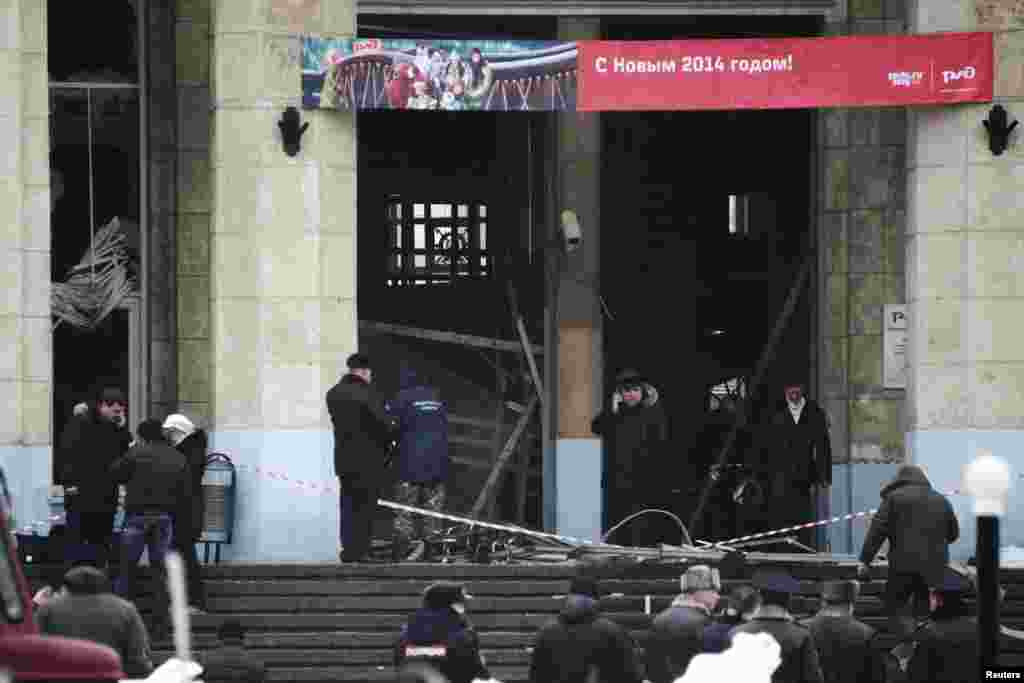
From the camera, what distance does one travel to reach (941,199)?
982 inches

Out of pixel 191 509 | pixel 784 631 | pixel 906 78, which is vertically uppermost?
pixel 906 78

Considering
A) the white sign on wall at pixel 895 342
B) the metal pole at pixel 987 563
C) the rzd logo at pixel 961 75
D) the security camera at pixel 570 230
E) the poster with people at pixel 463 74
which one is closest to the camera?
the metal pole at pixel 987 563

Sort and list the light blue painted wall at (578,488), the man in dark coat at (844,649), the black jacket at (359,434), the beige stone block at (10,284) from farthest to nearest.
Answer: the light blue painted wall at (578,488), the beige stone block at (10,284), the black jacket at (359,434), the man in dark coat at (844,649)

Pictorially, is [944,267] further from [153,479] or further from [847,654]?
[847,654]

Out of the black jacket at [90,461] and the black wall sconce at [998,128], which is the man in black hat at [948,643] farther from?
the black wall sconce at [998,128]

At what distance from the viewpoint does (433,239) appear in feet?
92.8

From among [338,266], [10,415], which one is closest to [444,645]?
[10,415]

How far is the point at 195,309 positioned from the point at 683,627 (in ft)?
36.8

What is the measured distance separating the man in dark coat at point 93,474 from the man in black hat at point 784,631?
8.07 meters

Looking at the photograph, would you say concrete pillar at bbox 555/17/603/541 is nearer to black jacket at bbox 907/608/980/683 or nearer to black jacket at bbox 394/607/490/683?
black jacket at bbox 394/607/490/683

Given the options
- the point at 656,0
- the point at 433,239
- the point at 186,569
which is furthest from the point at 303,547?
the point at 656,0

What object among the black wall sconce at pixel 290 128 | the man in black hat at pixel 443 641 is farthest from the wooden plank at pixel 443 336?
the man in black hat at pixel 443 641

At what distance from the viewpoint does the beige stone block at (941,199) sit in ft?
81.7

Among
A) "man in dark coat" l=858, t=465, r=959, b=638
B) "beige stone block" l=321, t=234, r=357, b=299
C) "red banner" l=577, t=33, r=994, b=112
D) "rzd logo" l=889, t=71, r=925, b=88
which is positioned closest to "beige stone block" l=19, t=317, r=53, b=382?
"beige stone block" l=321, t=234, r=357, b=299
